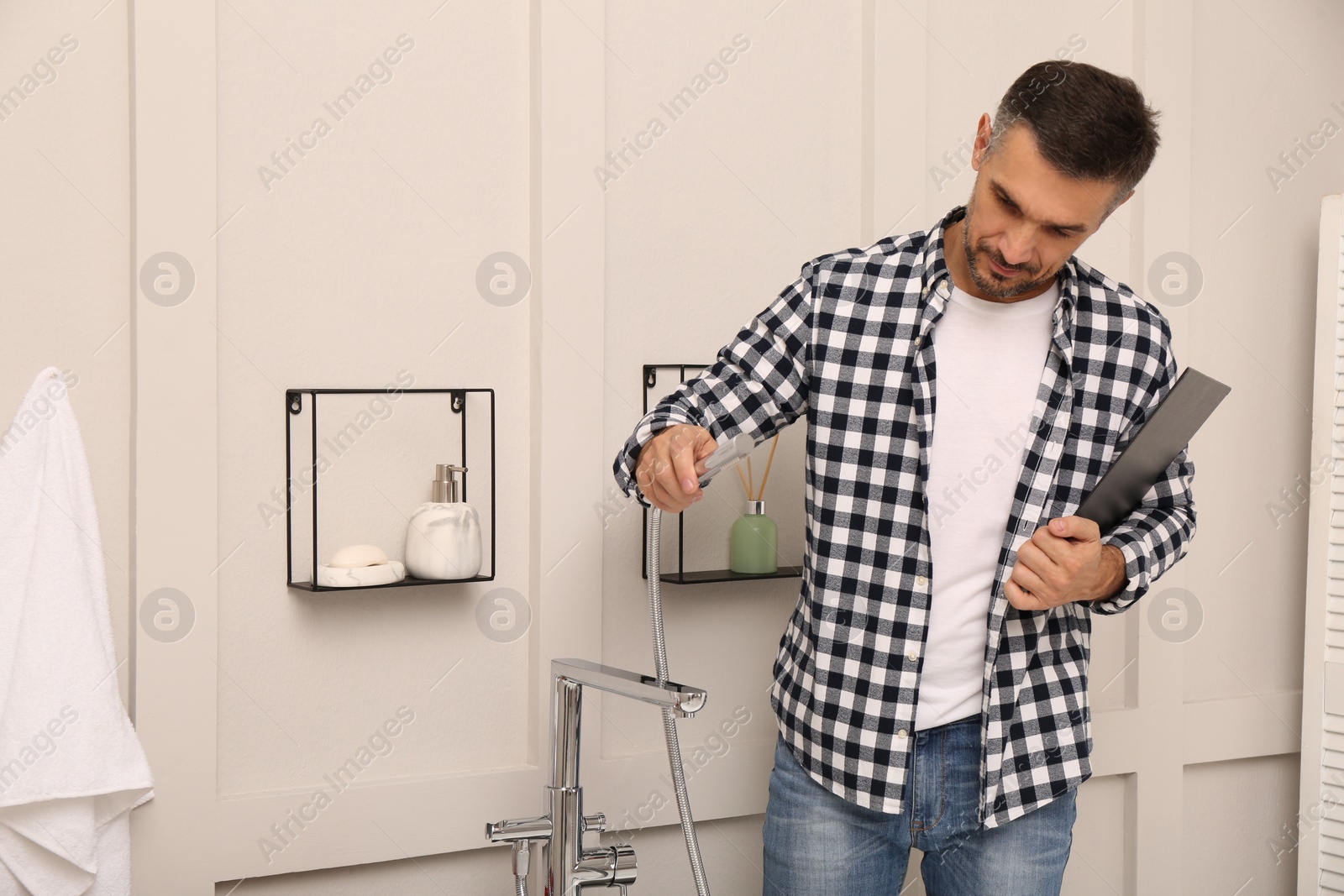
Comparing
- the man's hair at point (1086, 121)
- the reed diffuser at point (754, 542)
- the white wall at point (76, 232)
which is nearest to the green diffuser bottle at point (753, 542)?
the reed diffuser at point (754, 542)

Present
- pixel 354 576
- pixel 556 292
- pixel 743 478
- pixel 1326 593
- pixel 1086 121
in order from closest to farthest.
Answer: pixel 1086 121, pixel 354 576, pixel 556 292, pixel 743 478, pixel 1326 593

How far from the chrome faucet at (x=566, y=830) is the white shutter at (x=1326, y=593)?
127 centimetres

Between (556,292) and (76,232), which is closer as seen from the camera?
(76,232)

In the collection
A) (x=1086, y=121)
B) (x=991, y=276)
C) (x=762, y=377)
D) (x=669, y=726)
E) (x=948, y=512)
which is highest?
(x=1086, y=121)

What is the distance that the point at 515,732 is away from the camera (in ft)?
4.69

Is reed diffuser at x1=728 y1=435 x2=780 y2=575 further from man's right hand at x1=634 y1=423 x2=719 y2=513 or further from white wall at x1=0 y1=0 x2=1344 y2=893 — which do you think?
man's right hand at x1=634 y1=423 x2=719 y2=513

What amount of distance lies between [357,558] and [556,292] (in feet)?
1.35

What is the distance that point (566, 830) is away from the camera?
1194 mm

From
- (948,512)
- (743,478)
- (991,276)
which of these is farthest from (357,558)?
(991,276)

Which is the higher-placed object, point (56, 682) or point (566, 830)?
point (56, 682)

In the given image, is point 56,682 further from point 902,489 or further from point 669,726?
point 902,489

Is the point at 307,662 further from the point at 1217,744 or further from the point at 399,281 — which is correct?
the point at 1217,744

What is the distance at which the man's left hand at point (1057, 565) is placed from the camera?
42.2 inches

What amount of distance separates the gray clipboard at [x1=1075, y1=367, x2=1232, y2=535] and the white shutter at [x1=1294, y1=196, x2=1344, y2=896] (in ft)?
2.62
